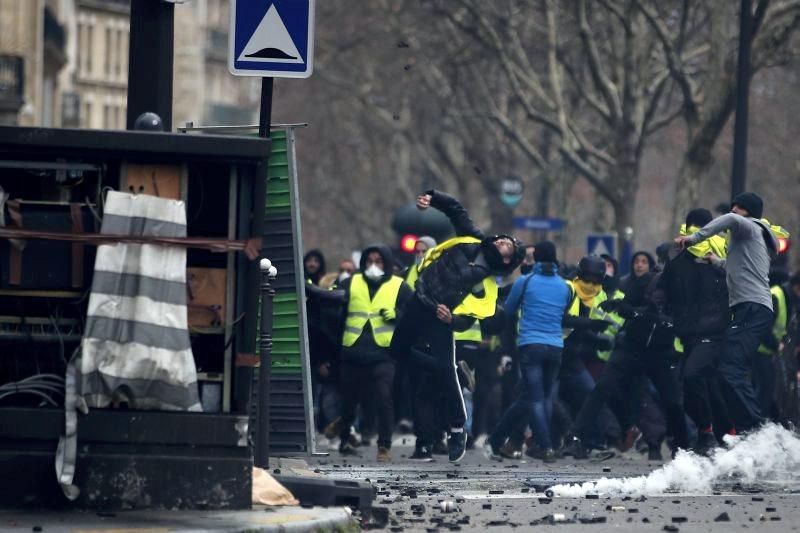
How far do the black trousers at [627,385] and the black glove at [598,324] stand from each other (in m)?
0.66

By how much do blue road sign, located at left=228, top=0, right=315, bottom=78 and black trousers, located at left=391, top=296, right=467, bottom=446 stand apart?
577cm

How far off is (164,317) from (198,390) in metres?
0.53

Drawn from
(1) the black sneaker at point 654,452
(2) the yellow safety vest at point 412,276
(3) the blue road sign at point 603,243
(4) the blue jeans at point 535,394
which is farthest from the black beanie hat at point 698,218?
(3) the blue road sign at point 603,243

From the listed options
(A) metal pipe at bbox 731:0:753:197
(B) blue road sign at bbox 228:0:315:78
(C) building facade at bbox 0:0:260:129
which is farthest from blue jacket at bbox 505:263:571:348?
(C) building facade at bbox 0:0:260:129

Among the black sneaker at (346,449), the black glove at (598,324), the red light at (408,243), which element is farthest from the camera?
the red light at (408,243)

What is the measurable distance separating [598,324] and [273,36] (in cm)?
779

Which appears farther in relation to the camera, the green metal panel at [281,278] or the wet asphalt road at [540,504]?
the green metal panel at [281,278]

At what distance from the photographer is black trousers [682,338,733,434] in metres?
15.1

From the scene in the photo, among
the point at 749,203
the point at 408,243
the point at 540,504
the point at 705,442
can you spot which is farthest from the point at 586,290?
the point at 408,243

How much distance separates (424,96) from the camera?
50781 millimetres

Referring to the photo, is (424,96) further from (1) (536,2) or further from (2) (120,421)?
(2) (120,421)

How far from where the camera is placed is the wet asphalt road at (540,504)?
1105 centimetres

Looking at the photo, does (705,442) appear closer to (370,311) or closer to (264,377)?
(370,311)

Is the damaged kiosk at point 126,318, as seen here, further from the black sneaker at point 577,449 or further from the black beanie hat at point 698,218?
the black sneaker at point 577,449
